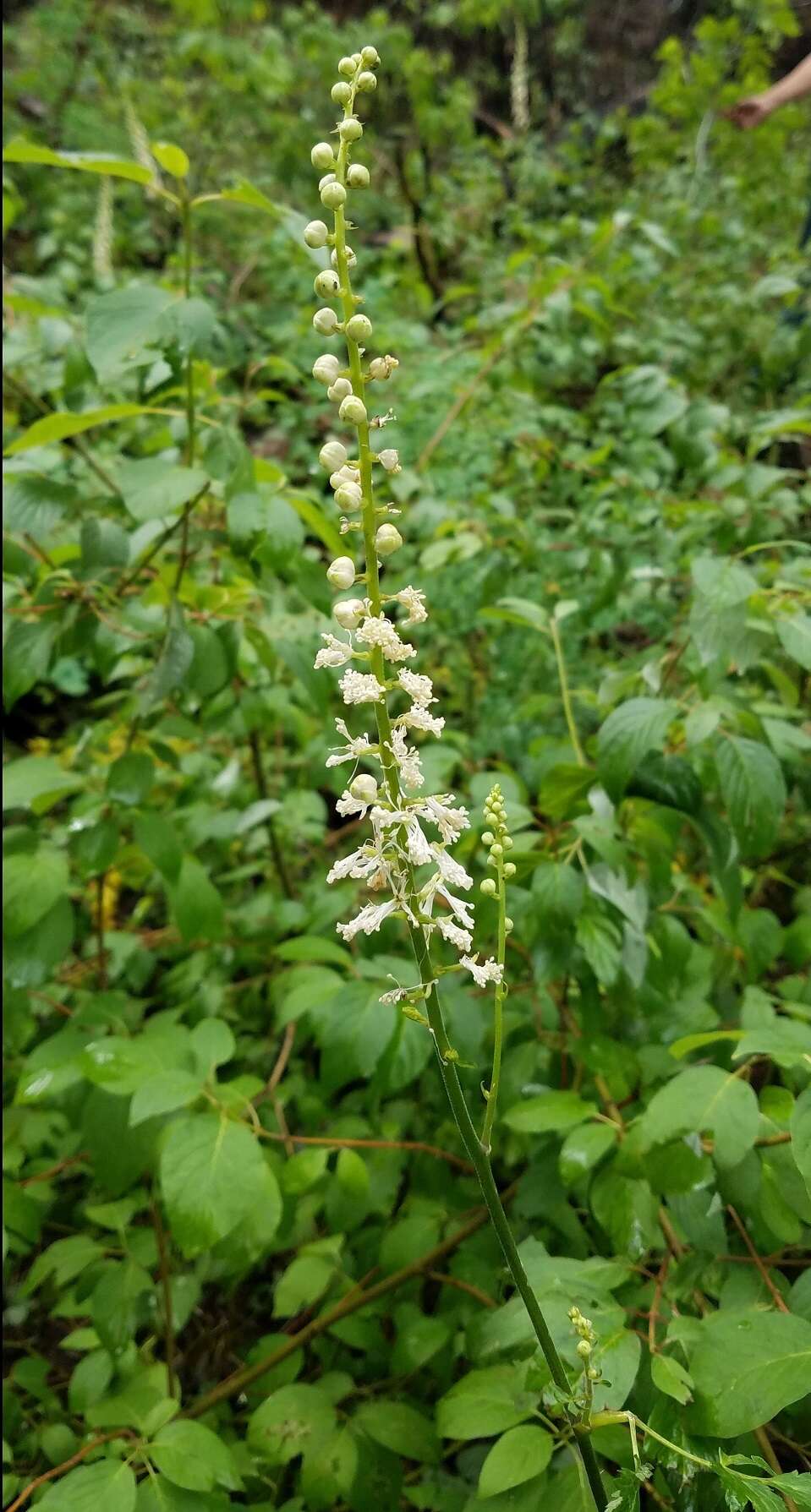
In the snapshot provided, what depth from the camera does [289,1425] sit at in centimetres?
136

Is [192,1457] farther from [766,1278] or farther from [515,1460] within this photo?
[766,1278]

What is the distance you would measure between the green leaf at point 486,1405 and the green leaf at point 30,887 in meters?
1.03

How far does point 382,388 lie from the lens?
3760 mm

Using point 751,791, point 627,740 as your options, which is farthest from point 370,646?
point 751,791

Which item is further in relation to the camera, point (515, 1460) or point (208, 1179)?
point (208, 1179)

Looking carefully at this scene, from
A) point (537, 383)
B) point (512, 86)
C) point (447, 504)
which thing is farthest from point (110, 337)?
point (512, 86)

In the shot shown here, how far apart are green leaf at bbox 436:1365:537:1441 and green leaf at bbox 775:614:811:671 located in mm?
1110

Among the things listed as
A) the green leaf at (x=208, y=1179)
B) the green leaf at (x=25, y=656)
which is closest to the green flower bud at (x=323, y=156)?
the green leaf at (x=25, y=656)

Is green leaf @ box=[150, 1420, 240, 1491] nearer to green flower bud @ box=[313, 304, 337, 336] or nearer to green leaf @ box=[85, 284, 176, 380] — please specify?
green flower bud @ box=[313, 304, 337, 336]

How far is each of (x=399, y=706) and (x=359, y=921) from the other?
2.37 meters

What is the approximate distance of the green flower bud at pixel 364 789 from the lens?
753mm

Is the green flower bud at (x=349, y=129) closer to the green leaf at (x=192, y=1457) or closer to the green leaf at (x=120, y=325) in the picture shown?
the green leaf at (x=120, y=325)

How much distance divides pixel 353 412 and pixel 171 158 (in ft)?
3.53

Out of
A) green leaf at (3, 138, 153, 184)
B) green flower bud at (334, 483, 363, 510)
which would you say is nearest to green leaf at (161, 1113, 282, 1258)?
green flower bud at (334, 483, 363, 510)
